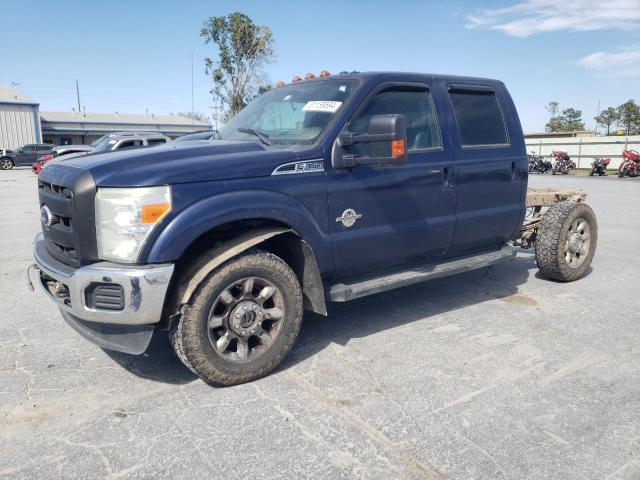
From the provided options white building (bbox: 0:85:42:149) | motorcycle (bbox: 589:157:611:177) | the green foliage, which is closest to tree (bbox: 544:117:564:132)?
the green foliage

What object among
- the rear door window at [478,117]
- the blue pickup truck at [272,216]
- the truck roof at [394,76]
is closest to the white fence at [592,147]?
the rear door window at [478,117]

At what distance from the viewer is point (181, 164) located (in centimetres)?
309

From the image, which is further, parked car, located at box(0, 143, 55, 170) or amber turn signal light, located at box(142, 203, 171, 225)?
parked car, located at box(0, 143, 55, 170)

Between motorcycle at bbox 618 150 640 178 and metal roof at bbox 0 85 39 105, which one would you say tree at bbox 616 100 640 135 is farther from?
metal roof at bbox 0 85 39 105

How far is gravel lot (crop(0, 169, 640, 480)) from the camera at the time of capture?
249cm

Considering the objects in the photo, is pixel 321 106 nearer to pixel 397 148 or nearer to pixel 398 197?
pixel 397 148

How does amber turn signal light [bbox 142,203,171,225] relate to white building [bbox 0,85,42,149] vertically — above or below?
below

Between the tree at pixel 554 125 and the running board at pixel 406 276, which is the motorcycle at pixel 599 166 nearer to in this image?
the running board at pixel 406 276

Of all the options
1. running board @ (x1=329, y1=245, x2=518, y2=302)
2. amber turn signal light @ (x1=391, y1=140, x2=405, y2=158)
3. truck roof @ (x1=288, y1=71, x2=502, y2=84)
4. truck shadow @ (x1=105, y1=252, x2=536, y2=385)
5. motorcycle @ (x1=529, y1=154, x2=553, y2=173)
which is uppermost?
truck roof @ (x1=288, y1=71, x2=502, y2=84)

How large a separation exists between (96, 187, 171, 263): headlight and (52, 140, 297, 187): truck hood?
0.18ft

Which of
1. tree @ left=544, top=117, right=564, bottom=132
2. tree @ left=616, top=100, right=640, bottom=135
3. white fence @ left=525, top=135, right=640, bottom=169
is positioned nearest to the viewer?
white fence @ left=525, top=135, right=640, bottom=169

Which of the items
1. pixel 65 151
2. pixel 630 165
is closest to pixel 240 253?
pixel 65 151

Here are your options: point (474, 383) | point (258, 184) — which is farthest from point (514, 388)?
point (258, 184)

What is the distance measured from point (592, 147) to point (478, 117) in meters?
31.9
